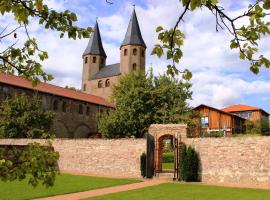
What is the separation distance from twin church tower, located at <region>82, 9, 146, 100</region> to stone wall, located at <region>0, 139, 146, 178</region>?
1436 inches

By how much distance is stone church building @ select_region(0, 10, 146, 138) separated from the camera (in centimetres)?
4475

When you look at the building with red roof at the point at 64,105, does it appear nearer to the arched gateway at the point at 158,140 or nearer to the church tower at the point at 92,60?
the church tower at the point at 92,60

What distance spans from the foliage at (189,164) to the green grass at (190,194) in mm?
3818

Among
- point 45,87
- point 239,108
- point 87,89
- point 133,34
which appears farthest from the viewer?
point 239,108

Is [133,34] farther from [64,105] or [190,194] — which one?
[190,194]

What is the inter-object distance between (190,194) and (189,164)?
5888mm

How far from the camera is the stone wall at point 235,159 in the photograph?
19477 mm

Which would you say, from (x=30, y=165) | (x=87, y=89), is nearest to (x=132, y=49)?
(x=87, y=89)

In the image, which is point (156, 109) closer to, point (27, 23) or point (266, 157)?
point (266, 157)

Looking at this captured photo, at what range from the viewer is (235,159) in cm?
2017

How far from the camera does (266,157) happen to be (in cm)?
1939

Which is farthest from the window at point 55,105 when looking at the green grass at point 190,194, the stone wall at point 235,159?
the green grass at point 190,194

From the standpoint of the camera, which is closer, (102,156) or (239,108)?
(102,156)

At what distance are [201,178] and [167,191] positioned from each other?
18.8 ft
